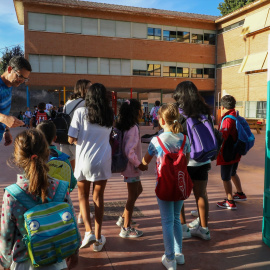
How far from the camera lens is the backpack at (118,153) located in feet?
11.1

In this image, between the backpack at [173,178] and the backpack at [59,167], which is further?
the backpack at [173,178]

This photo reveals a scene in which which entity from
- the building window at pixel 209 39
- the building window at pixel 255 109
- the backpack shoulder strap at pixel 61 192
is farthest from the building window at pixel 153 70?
the backpack shoulder strap at pixel 61 192

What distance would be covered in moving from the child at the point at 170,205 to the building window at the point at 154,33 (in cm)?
2562

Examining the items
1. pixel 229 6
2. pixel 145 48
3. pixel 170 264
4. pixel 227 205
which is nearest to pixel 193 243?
pixel 170 264

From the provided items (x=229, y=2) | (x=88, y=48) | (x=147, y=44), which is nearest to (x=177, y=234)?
(x=88, y=48)

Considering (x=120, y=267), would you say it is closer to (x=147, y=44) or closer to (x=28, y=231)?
(x=28, y=231)

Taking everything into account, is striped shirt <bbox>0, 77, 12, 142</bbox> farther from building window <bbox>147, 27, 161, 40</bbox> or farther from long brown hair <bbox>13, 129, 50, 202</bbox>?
building window <bbox>147, 27, 161, 40</bbox>

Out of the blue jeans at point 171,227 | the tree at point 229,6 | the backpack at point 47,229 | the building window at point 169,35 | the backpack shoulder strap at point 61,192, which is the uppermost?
the tree at point 229,6

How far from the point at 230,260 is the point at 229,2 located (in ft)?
164

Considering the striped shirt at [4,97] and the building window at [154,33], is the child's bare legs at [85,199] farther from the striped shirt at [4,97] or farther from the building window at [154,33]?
the building window at [154,33]

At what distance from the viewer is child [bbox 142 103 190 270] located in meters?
2.81

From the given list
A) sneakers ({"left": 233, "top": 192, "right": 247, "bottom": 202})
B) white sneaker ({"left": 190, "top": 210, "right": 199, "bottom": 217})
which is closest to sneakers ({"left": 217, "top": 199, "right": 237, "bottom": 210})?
sneakers ({"left": 233, "top": 192, "right": 247, "bottom": 202})

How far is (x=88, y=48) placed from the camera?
25.0 meters

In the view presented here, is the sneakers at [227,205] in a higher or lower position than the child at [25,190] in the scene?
lower
